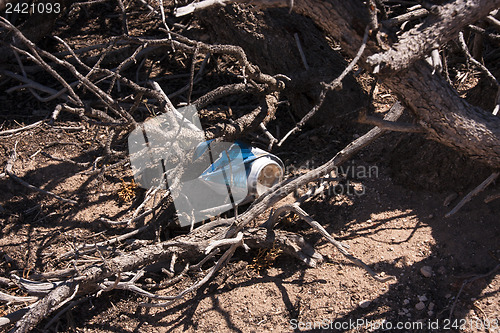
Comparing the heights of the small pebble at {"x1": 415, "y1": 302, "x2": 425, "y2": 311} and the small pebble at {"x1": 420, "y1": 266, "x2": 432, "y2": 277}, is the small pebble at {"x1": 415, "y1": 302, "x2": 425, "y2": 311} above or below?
below

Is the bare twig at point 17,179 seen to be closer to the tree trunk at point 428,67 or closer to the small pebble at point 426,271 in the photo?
the tree trunk at point 428,67

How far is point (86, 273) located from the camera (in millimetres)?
2488

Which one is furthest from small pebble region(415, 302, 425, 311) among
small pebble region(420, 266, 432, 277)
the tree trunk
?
the tree trunk

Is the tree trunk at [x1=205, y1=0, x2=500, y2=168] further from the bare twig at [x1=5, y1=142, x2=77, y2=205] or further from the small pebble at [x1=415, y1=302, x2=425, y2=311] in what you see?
the bare twig at [x1=5, y1=142, x2=77, y2=205]

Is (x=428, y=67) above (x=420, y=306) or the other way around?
above

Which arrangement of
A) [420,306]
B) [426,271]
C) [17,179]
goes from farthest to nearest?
[17,179]
[426,271]
[420,306]

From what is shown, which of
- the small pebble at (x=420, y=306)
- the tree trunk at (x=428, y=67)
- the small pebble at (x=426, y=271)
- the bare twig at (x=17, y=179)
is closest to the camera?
the tree trunk at (x=428, y=67)

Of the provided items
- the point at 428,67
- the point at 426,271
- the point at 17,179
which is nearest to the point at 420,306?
the point at 426,271

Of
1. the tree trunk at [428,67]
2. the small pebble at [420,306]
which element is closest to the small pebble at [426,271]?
the small pebble at [420,306]

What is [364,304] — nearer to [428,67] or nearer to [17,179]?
[428,67]

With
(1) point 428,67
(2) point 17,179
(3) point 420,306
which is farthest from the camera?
(2) point 17,179

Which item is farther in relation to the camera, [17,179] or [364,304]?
[17,179]

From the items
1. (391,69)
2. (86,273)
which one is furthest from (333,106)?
(86,273)

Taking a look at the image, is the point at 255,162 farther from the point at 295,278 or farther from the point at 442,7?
the point at 442,7
